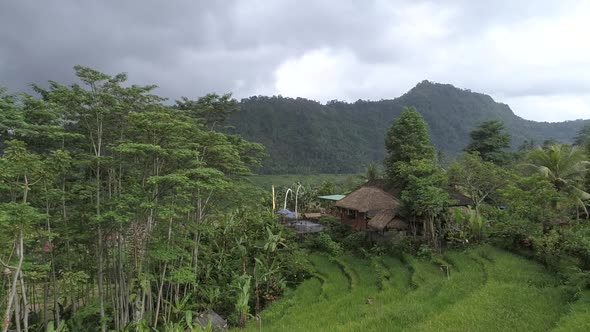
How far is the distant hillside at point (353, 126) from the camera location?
7838cm

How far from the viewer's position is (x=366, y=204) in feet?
58.4

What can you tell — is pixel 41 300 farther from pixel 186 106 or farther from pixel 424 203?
pixel 424 203

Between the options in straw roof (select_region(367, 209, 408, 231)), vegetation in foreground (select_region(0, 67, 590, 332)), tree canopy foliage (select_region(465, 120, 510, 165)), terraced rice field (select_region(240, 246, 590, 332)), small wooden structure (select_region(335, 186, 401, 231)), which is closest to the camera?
terraced rice field (select_region(240, 246, 590, 332))

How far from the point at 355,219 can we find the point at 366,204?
2009 millimetres

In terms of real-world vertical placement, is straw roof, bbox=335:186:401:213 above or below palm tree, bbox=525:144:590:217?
below

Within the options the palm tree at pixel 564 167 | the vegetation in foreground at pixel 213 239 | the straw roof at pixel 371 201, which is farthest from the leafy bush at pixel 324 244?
the palm tree at pixel 564 167

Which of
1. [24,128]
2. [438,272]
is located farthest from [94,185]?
[438,272]

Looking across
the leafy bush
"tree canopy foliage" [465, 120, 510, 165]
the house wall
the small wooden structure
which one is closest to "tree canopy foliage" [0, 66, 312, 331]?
the leafy bush

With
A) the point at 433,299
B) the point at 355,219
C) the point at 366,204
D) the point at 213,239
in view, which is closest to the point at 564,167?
the point at 366,204

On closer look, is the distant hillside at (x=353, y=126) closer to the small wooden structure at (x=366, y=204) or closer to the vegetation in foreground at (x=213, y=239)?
the small wooden structure at (x=366, y=204)

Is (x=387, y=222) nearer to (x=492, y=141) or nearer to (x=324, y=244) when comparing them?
(x=324, y=244)

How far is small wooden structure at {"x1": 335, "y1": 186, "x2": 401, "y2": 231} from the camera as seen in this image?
1742cm

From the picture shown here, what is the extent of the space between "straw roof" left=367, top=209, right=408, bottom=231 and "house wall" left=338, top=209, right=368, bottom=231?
1720 millimetres

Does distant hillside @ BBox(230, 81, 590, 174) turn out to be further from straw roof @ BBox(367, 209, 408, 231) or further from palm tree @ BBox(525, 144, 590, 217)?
palm tree @ BBox(525, 144, 590, 217)
